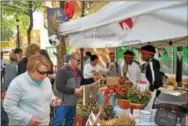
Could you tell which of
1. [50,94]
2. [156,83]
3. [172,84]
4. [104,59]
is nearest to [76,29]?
[156,83]

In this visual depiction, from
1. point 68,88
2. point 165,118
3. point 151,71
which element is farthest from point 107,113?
point 68,88

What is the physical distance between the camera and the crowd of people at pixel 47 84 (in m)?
3.27

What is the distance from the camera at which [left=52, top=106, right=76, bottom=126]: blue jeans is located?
18.1 ft

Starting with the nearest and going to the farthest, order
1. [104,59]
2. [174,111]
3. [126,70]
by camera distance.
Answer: [174,111]
[126,70]
[104,59]

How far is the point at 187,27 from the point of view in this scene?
2799 mm

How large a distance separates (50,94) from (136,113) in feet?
3.52

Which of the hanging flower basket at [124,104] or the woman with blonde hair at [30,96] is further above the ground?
the woman with blonde hair at [30,96]

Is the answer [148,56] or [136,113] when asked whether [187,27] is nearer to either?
[136,113]

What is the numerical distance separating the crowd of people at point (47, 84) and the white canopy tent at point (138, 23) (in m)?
0.90

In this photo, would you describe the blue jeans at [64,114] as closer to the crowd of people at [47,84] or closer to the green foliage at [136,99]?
the crowd of people at [47,84]

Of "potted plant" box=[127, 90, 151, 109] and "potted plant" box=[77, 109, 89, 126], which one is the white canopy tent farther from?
"potted plant" box=[77, 109, 89, 126]

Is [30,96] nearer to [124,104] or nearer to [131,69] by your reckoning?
[124,104]

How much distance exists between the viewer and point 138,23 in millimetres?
3441

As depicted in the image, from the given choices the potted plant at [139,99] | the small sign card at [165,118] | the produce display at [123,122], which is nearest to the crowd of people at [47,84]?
the produce display at [123,122]
